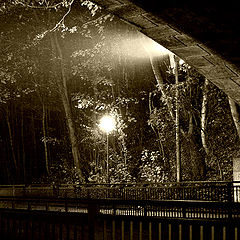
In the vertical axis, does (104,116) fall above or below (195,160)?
above

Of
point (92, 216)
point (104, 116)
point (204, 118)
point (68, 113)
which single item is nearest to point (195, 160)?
point (204, 118)

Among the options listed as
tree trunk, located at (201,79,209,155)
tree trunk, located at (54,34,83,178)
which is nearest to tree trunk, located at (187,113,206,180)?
tree trunk, located at (201,79,209,155)

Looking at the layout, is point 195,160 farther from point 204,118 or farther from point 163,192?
point 163,192

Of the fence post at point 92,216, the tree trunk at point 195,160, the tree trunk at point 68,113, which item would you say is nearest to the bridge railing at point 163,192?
the tree trunk at point 195,160

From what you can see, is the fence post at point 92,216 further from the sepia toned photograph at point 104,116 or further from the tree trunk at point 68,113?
the tree trunk at point 68,113

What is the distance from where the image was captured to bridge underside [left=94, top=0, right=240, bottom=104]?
12.6ft

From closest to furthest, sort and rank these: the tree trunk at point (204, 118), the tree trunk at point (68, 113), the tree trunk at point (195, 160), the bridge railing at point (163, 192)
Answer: the bridge railing at point (163, 192)
the tree trunk at point (204, 118)
the tree trunk at point (195, 160)
the tree trunk at point (68, 113)

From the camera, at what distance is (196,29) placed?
4211mm

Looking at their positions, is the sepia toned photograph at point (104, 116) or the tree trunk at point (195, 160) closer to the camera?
the sepia toned photograph at point (104, 116)

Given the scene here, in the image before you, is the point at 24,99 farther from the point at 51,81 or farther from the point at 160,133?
the point at 160,133

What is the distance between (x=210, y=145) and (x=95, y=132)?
8.99 m

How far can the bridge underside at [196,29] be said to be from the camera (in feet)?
12.6

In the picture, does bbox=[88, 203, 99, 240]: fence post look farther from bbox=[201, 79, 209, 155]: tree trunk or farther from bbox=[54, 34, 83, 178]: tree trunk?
bbox=[54, 34, 83, 178]: tree trunk

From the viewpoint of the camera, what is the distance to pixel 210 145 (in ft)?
69.3
